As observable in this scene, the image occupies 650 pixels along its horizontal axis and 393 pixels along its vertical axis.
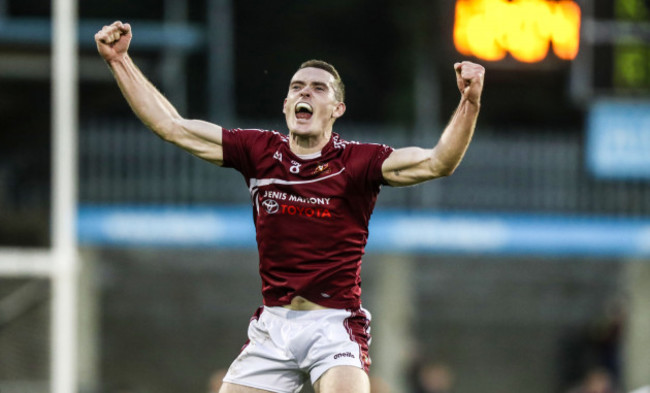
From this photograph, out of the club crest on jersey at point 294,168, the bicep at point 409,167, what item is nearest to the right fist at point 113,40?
the club crest on jersey at point 294,168

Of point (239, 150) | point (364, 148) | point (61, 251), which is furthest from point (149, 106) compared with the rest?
point (61, 251)

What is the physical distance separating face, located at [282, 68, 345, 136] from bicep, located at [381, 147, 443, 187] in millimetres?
343

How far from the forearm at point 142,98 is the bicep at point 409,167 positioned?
99 centimetres

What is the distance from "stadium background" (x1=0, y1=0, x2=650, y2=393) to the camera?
1452 cm

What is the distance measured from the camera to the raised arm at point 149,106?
5715mm

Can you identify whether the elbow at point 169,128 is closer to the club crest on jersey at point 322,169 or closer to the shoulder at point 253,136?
the shoulder at point 253,136

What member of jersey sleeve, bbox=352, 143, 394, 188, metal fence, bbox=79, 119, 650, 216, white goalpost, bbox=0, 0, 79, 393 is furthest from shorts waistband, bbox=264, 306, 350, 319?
metal fence, bbox=79, 119, 650, 216

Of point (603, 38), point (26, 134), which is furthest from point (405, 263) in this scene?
point (603, 38)

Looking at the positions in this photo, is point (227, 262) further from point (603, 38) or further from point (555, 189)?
point (603, 38)

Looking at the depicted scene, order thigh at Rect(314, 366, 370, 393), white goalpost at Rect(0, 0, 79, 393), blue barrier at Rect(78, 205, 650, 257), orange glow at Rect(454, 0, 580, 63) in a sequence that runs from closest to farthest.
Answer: thigh at Rect(314, 366, 370, 393)
white goalpost at Rect(0, 0, 79, 393)
orange glow at Rect(454, 0, 580, 63)
blue barrier at Rect(78, 205, 650, 257)

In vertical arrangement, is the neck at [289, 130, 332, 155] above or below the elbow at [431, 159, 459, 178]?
above

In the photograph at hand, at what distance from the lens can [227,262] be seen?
20234 mm

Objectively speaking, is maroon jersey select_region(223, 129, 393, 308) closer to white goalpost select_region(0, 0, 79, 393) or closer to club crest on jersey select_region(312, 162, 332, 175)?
club crest on jersey select_region(312, 162, 332, 175)

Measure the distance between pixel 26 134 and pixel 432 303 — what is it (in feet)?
24.3
